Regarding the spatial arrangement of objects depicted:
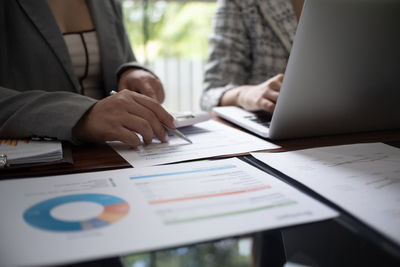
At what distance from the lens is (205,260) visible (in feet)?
0.98

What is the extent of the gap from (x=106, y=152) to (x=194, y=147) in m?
0.16

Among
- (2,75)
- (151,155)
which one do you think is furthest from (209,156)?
(2,75)

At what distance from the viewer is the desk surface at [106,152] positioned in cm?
52

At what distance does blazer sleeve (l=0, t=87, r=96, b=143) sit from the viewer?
61cm

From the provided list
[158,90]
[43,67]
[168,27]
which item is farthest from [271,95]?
[168,27]

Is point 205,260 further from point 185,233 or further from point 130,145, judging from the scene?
point 130,145

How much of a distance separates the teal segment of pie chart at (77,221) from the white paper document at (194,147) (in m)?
0.15

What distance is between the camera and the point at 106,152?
2.07ft

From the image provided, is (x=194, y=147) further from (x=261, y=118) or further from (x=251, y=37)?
(x=251, y=37)

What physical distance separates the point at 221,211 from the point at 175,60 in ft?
6.85

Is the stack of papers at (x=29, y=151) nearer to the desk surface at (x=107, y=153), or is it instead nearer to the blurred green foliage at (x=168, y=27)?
the desk surface at (x=107, y=153)

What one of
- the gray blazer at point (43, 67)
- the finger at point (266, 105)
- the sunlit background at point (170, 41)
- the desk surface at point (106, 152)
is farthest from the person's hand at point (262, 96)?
the sunlit background at point (170, 41)

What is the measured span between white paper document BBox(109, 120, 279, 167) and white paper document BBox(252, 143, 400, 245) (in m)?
0.07

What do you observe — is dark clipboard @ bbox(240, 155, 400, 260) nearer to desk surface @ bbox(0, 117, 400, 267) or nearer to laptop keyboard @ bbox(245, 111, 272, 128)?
desk surface @ bbox(0, 117, 400, 267)
